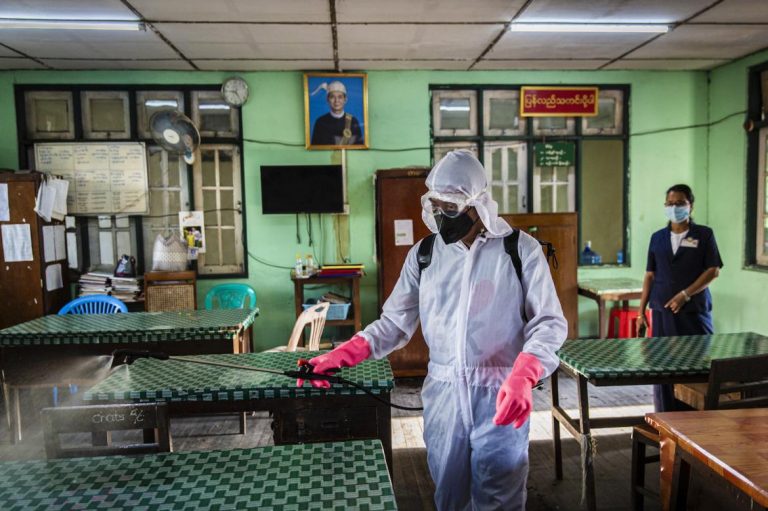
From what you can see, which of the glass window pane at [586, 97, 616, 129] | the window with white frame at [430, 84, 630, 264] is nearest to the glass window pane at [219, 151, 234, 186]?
the window with white frame at [430, 84, 630, 264]

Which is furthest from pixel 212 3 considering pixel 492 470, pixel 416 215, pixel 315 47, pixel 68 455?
pixel 492 470

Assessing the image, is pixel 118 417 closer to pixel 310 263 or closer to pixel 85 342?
pixel 85 342

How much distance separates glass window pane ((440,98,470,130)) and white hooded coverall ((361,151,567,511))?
146 inches

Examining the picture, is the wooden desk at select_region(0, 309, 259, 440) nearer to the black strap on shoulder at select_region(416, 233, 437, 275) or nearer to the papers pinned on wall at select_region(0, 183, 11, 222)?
the black strap on shoulder at select_region(416, 233, 437, 275)

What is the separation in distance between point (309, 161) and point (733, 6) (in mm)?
3783

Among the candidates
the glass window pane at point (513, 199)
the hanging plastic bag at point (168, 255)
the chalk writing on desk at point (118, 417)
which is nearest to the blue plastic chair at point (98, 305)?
the hanging plastic bag at point (168, 255)

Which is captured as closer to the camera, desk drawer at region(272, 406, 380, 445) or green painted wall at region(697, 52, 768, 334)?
desk drawer at region(272, 406, 380, 445)

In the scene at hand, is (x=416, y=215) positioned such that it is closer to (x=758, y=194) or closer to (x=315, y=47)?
(x=315, y=47)

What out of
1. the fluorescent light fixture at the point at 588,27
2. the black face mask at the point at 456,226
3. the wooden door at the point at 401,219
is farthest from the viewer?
the wooden door at the point at 401,219

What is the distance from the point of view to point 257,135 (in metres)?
5.30

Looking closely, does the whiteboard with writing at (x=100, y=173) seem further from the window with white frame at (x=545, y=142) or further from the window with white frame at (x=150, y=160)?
the window with white frame at (x=545, y=142)

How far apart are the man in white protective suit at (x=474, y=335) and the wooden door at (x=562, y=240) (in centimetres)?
296

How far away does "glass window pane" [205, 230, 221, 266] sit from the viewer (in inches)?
211

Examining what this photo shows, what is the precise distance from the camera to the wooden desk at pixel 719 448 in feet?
4.56
